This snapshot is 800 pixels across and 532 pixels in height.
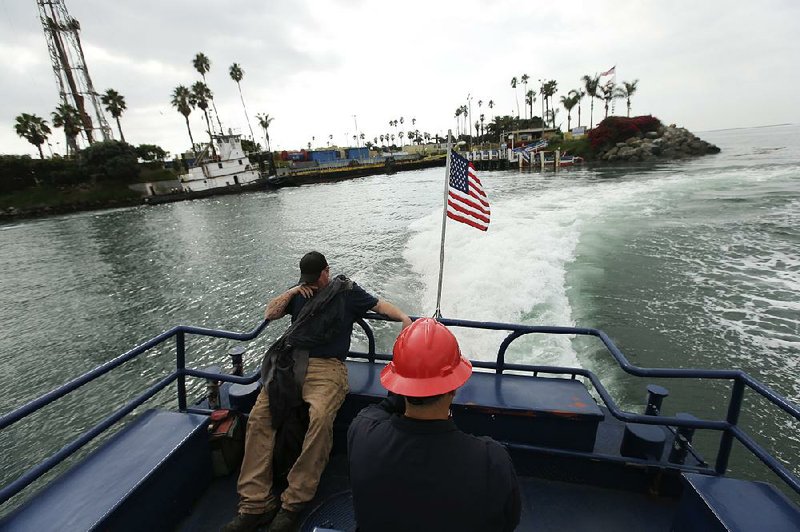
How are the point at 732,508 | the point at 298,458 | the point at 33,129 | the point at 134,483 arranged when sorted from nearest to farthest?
the point at 732,508
the point at 134,483
the point at 298,458
the point at 33,129

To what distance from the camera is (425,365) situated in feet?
5.72

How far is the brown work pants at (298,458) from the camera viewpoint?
303 cm

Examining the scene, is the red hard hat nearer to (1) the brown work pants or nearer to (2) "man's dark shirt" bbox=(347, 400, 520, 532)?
(2) "man's dark shirt" bbox=(347, 400, 520, 532)

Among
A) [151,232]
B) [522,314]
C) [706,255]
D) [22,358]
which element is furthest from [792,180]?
[151,232]

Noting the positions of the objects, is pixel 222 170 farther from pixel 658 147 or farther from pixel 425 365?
pixel 658 147

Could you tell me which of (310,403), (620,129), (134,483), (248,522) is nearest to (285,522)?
(248,522)

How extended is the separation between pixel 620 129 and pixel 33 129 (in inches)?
4039

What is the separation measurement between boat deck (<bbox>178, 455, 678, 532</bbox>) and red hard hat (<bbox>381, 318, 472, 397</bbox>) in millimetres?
2051

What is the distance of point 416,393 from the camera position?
1633 mm

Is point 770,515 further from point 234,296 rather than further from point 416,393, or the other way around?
point 234,296

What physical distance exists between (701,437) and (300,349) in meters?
7.16

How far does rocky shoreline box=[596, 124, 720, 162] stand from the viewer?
6750 centimetres

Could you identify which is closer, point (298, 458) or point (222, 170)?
point (298, 458)

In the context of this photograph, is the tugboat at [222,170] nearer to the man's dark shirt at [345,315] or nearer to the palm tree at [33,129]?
the palm tree at [33,129]
